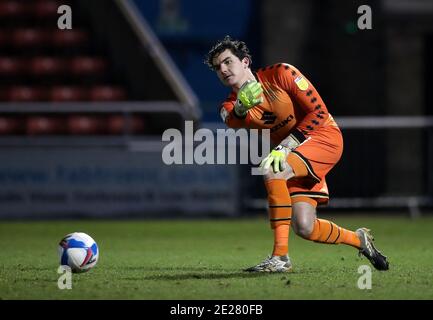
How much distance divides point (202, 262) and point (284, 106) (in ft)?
6.25

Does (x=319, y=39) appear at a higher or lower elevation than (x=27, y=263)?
higher

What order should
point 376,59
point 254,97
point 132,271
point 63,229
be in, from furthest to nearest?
point 376,59
point 63,229
point 132,271
point 254,97

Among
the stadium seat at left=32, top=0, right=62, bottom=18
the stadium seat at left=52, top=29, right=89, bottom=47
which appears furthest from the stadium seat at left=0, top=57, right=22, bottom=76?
the stadium seat at left=32, top=0, right=62, bottom=18

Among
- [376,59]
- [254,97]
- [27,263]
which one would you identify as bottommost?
[27,263]

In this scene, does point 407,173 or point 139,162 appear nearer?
point 139,162

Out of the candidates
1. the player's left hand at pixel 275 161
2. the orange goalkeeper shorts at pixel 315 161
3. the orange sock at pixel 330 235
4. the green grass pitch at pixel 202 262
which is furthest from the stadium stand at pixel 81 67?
the player's left hand at pixel 275 161

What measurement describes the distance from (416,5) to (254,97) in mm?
10600

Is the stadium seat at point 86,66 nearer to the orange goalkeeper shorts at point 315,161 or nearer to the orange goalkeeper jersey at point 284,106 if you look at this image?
the orange goalkeeper jersey at point 284,106

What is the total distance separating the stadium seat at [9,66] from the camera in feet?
61.8

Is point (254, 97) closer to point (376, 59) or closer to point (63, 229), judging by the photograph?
point (63, 229)

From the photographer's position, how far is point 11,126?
17.3 meters

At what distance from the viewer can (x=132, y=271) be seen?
8.61 m

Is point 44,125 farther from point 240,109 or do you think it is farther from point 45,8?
point 240,109

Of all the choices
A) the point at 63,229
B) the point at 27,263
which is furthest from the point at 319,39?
the point at 27,263
